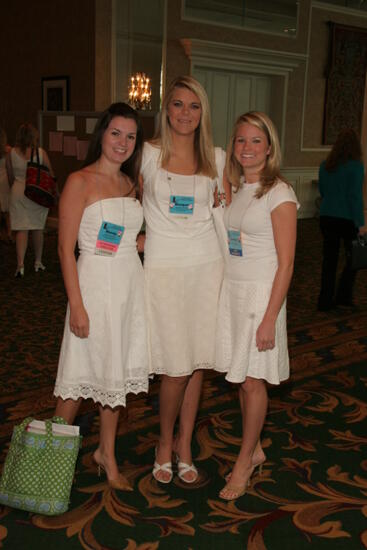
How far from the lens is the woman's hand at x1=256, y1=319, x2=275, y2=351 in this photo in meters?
2.41

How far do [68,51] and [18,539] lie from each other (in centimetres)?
805

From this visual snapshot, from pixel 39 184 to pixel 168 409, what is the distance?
390cm

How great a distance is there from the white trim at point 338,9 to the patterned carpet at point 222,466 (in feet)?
25.0

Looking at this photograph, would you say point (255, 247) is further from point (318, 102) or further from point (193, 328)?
point (318, 102)

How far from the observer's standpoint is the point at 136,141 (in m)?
2.47

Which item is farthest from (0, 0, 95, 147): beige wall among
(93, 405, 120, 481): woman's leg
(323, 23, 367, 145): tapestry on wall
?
(93, 405, 120, 481): woman's leg

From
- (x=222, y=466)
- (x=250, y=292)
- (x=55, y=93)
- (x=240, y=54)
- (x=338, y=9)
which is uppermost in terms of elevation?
(x=338, y=9)

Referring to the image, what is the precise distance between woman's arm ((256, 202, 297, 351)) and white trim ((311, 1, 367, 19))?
931 cm

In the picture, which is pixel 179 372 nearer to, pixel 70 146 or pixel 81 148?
pixel 81 148

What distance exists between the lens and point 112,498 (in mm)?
2555

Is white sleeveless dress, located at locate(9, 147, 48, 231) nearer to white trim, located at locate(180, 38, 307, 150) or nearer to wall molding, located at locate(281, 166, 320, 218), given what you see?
white trim, located at locate(180, 38, 307, 150)

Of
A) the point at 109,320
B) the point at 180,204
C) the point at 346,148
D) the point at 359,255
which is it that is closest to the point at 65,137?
the point at 346,148

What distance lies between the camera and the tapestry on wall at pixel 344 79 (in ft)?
35.7

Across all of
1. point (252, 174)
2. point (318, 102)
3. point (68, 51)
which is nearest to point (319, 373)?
point (252, 174)
